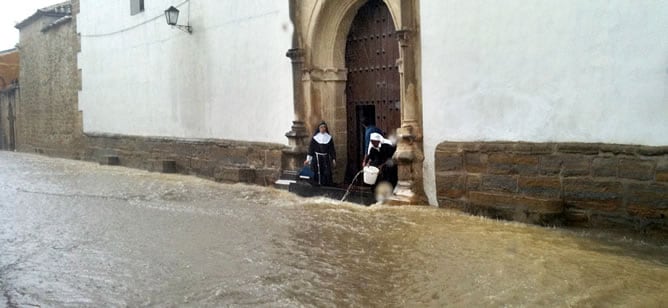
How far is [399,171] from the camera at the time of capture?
23.8 feet

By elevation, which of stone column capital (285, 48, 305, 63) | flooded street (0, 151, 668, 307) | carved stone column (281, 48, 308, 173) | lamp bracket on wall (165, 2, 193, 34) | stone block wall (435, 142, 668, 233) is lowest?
flooded street (0, 151, 668, 307)

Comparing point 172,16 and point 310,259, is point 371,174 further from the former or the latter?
point 172,16

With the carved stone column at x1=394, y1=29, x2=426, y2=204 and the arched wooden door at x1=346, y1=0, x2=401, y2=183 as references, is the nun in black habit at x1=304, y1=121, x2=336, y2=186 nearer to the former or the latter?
the arched wooden door at x1=346, y1=0, x2=401, y2=183

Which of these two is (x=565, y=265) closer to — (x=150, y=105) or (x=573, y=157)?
(x=573, y=157)

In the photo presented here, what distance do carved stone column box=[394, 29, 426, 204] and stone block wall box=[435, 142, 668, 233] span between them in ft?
1.03

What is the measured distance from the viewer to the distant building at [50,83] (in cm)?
1734

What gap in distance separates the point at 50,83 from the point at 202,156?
10083 mm

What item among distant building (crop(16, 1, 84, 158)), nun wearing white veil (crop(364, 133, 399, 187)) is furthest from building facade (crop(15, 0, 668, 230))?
distant building (crop(16, 1, 84, 158))

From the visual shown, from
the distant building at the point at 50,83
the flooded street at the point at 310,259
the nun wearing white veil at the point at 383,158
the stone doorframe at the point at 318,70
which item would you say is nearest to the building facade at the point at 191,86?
the stone doorframe at the point at 318,70

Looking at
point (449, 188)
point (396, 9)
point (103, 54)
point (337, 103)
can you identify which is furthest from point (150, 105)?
point (449, 188)

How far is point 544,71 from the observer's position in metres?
5.88

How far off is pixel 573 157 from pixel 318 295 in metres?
3.00

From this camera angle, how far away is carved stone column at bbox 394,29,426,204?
7.11m

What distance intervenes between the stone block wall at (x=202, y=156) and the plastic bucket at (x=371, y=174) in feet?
7.52
